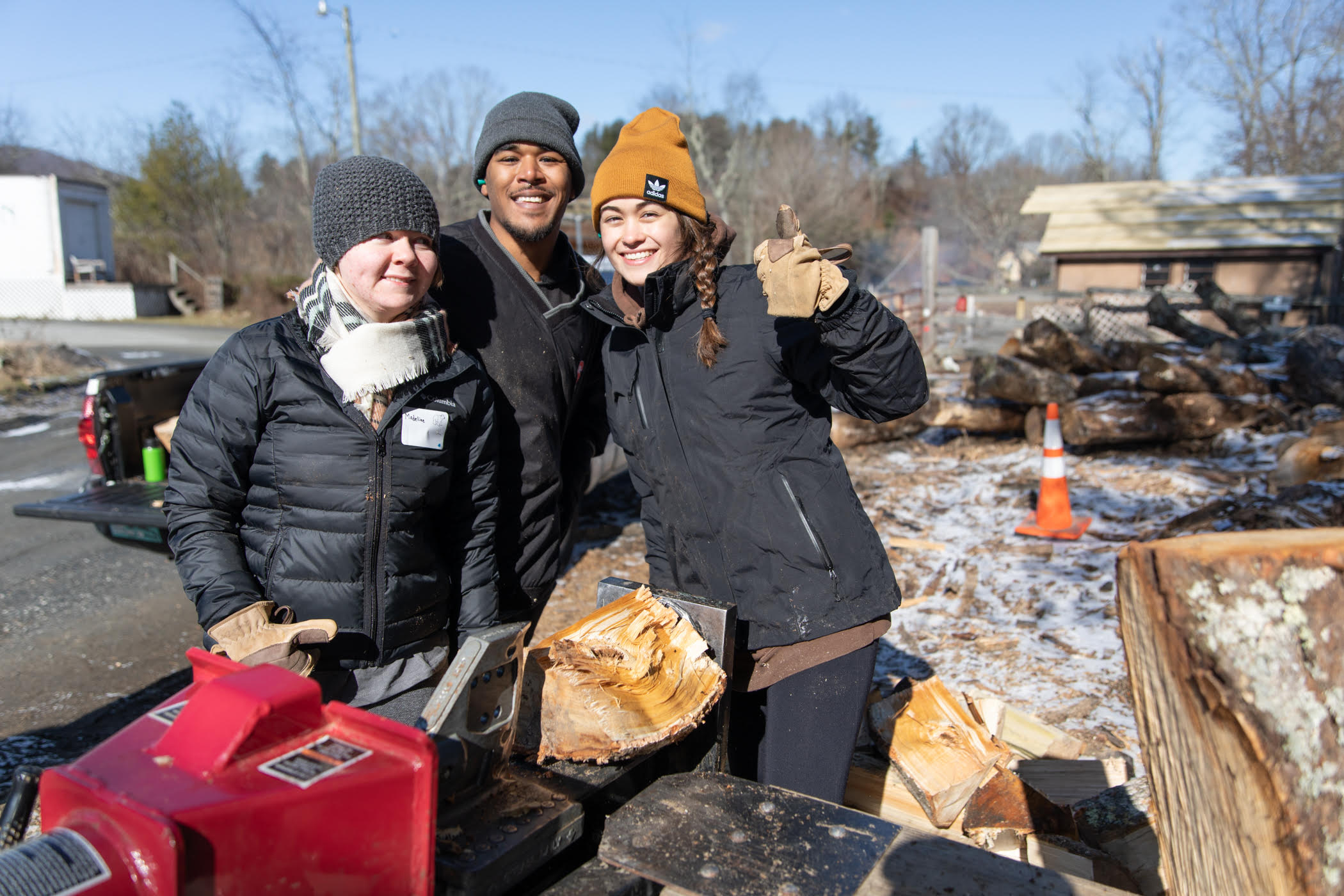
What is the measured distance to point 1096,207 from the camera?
21375mm

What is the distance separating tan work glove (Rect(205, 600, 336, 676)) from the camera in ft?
5.65

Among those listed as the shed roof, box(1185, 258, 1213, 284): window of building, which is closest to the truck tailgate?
the shed roof

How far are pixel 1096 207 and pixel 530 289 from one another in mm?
22299

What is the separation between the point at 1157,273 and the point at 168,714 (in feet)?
78.4

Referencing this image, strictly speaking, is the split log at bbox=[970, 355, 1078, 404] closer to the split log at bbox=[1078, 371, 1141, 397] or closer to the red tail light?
the split log at bbox=[1078, 371, 1141, 397]

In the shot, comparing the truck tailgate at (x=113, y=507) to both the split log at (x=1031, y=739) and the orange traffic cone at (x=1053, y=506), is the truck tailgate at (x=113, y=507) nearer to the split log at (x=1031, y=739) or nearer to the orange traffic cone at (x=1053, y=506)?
the split log at (x=1031, y=739)

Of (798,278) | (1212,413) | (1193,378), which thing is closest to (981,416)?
(1193,378)

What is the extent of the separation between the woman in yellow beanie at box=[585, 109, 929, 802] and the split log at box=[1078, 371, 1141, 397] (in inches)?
257

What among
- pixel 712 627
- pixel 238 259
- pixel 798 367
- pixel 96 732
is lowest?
pixel 96 732

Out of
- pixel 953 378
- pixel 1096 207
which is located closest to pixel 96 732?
pixel 953 378

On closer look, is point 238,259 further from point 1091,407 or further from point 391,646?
point 391,646

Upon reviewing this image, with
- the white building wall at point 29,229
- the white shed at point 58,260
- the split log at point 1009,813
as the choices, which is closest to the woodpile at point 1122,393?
the split log at point 1009,813

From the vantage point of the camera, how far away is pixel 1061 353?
8211 millimetres

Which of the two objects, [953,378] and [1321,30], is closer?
[953,378]
